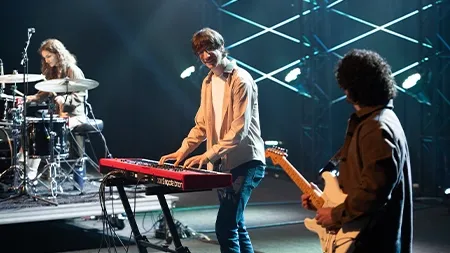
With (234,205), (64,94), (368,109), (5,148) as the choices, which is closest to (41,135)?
(64,94)

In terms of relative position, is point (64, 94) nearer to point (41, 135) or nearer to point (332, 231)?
point (41, 135)

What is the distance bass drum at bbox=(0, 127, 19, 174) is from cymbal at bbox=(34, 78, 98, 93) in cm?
98

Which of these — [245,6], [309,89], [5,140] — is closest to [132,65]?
[245,6]

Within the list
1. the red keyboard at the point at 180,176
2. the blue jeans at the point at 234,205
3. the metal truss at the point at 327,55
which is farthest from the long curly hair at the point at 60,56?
the metal truss at the point at 327,55

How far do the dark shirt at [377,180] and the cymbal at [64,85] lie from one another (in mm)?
4279

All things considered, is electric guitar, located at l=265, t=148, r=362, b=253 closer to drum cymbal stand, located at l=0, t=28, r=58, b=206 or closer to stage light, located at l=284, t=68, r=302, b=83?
drum cymbal stand, located at l=0, t=28, r=58, b=206

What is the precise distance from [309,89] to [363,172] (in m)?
7.74

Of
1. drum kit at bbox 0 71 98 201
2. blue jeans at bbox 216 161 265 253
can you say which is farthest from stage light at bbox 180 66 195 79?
blue jeans at bbox 216 161 265 253

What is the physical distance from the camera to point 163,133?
12.2m

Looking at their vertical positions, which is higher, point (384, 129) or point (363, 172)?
point (384, 129)

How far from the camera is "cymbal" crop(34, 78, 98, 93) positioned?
21.3 ft

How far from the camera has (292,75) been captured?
419 inches

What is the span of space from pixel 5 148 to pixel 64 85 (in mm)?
2071

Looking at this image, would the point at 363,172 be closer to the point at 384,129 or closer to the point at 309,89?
the point at 384,129
